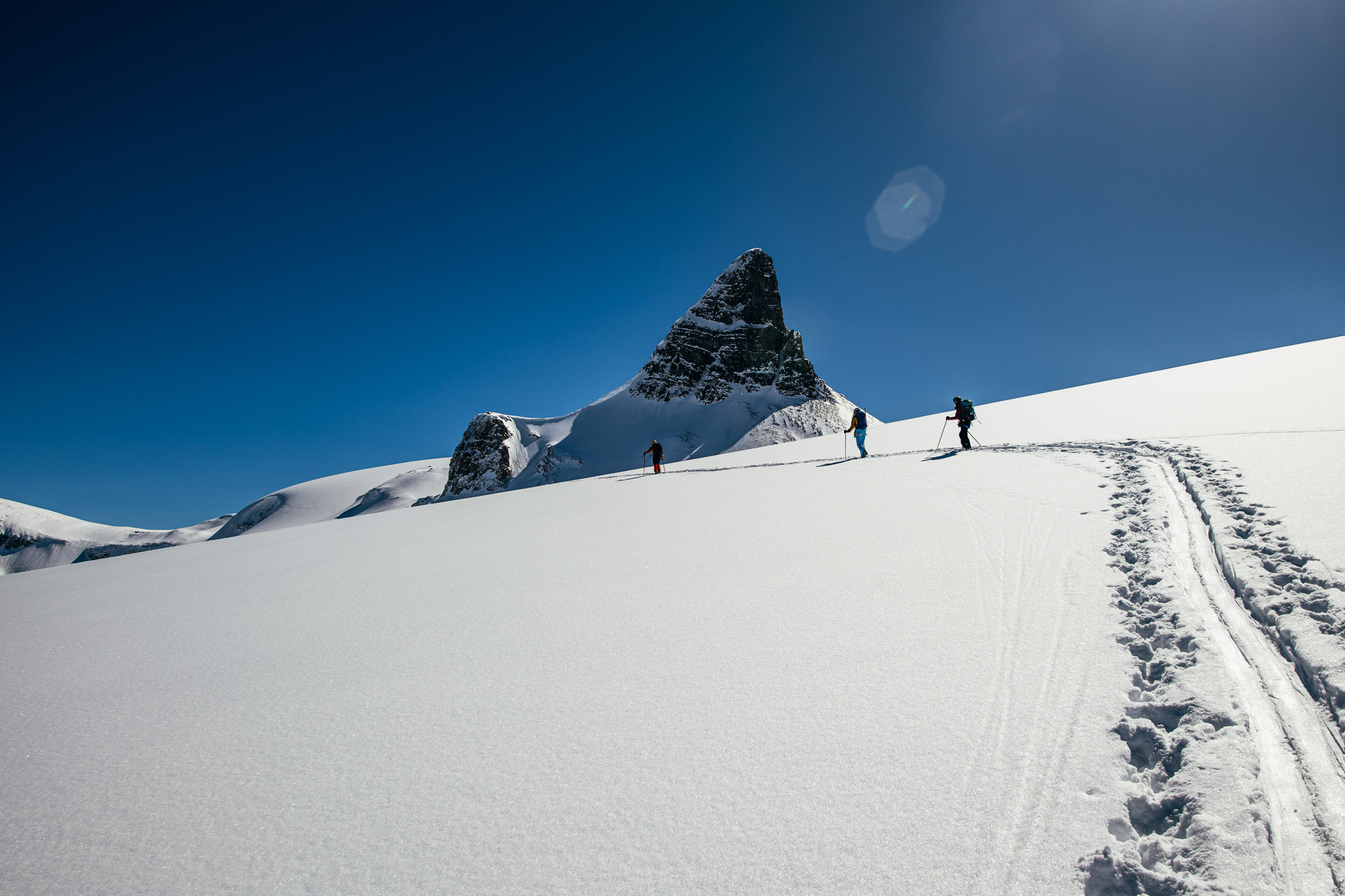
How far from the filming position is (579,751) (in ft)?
7.73

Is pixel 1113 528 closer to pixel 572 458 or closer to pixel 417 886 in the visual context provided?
pixel 417 886

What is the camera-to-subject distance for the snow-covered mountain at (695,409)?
58094 mm

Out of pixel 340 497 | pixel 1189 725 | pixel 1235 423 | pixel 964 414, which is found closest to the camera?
pixel 1189 725

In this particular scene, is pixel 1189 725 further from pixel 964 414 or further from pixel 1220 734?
pixel 964 414

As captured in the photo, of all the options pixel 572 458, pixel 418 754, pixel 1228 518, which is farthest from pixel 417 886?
pixel 572 458

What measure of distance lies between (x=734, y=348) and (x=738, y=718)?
236 feet

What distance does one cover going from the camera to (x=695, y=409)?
2576 inches

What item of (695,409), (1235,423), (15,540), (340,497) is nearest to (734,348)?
(695,409)

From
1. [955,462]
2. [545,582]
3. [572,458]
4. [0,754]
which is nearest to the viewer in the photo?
[0,754]

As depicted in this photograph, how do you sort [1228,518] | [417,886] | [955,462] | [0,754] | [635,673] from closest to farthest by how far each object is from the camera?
[417,886] → [0,754] → [635,673] → [1228,518] → [955,462]

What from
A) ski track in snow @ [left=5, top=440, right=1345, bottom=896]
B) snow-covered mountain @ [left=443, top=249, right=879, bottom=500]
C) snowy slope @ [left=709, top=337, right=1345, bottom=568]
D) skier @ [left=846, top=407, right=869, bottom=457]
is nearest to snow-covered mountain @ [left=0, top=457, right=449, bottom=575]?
snow-covered mountain @ [left=443, top=249, right=879, bottom=500]

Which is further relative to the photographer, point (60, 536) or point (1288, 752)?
point (60, 536)

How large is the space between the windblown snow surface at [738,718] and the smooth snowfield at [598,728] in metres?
0.02

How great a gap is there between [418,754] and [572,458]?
56.4m
